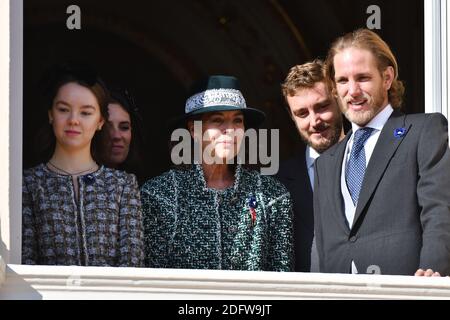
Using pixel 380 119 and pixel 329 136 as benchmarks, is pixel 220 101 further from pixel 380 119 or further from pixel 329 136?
pixel 380 119

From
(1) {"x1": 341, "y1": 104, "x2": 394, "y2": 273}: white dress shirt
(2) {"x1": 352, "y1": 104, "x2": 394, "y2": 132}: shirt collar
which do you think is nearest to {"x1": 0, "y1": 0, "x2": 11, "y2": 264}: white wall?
(1) {"x1": 341, "y1": 104, "x2": 394, "y2": 273}: white dress shirt

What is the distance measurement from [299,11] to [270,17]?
17 centimetres

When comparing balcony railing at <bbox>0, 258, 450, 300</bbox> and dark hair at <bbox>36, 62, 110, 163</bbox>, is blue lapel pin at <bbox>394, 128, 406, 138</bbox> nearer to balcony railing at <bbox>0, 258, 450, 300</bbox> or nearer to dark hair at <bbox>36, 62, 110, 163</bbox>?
balcony railing at <bbox>0, 258, 450, 300</bbox>

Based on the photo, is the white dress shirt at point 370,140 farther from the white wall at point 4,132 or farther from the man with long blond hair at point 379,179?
the white wall at point 4,132

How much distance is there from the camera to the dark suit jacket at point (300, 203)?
38.1ft

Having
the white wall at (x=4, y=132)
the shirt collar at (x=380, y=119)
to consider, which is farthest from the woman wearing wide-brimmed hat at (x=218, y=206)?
the white wall at (x=4, y=132)

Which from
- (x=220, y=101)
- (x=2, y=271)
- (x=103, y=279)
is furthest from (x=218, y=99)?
(x=2, y=271)

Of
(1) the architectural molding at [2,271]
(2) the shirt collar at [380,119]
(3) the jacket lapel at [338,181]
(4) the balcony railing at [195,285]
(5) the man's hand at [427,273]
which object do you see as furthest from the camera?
(2) the shirt collar at [380,119]

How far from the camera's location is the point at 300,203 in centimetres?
1170

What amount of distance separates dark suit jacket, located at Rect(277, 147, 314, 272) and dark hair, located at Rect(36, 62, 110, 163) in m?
1.07

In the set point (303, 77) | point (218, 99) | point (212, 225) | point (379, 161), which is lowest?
point (212, 225)

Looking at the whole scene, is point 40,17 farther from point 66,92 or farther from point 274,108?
point 274,108

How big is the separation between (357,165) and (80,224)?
1588mm

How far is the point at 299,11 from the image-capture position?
12.0 m
